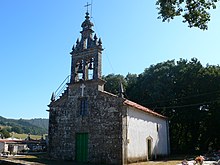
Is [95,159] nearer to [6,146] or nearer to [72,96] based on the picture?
[72,96]

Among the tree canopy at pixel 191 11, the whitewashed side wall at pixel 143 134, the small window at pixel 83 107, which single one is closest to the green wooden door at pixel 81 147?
the small window at pixel 83 107

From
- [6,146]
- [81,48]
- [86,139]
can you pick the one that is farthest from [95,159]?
[6,146]

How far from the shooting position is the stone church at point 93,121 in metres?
21.1

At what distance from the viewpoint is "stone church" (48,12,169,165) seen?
21094mm

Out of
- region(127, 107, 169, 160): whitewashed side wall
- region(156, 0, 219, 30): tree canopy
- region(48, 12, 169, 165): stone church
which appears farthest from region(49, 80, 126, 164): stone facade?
region(156, 0, 219, 30): tree canopy

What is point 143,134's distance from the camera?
79.3 ft

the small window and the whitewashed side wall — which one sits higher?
the small window

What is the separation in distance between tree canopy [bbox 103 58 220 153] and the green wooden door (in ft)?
51.4

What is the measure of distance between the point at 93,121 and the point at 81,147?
261cm

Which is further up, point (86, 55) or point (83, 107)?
point (86, 55)

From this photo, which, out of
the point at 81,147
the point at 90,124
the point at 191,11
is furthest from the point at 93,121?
the point at 191,11

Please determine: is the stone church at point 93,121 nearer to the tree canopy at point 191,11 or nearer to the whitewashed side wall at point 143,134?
the whitewashed side wall at point 143,134

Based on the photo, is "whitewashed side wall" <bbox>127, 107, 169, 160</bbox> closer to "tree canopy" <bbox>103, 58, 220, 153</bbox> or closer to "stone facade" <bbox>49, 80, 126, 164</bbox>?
"stone facade" <bbox>49, 80, 126, 164</bbox>

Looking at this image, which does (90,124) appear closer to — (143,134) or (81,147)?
(81,147)
